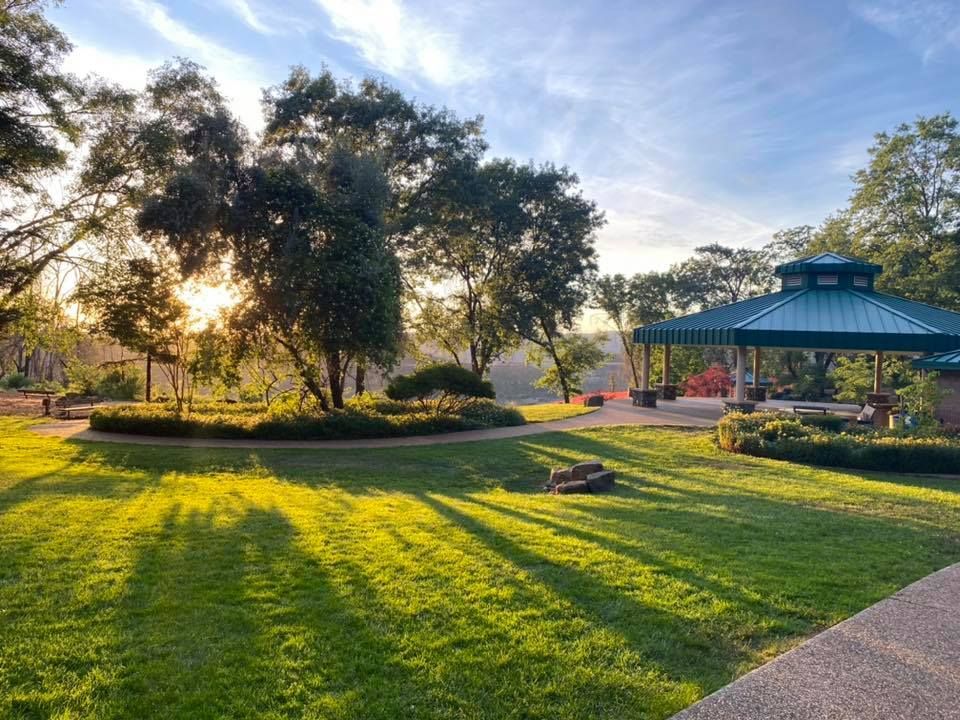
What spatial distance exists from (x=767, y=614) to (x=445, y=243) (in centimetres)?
2199

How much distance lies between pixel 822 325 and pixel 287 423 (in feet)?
49.0

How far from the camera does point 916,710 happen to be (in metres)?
3.23

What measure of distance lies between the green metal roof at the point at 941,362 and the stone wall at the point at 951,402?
326 mm

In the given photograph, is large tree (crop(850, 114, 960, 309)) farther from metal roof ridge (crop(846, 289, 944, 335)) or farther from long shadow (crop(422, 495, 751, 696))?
long shadow (crop(422, 495, 751, 696))

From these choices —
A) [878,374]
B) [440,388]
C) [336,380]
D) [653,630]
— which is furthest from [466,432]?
[878,374]

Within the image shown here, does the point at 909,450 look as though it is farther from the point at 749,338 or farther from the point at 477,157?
the point at 477,157

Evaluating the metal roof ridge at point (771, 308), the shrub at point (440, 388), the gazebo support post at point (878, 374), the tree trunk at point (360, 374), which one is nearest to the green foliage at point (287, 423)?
the shrub at point (440, 388)

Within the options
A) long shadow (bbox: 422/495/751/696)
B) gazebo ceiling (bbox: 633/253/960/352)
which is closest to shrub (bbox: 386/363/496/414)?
gazebo ceiling (bbox: 633/253/960/352)

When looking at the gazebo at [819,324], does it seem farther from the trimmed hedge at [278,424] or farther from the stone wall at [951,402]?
the trimmed hedge at [278,424]

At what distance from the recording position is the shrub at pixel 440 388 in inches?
648

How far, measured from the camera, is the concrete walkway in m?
3.17

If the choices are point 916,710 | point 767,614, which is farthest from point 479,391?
point 916,710

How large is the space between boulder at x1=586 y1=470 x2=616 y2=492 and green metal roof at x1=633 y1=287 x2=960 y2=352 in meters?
10.4

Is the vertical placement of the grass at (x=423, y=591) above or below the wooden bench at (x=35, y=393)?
below
